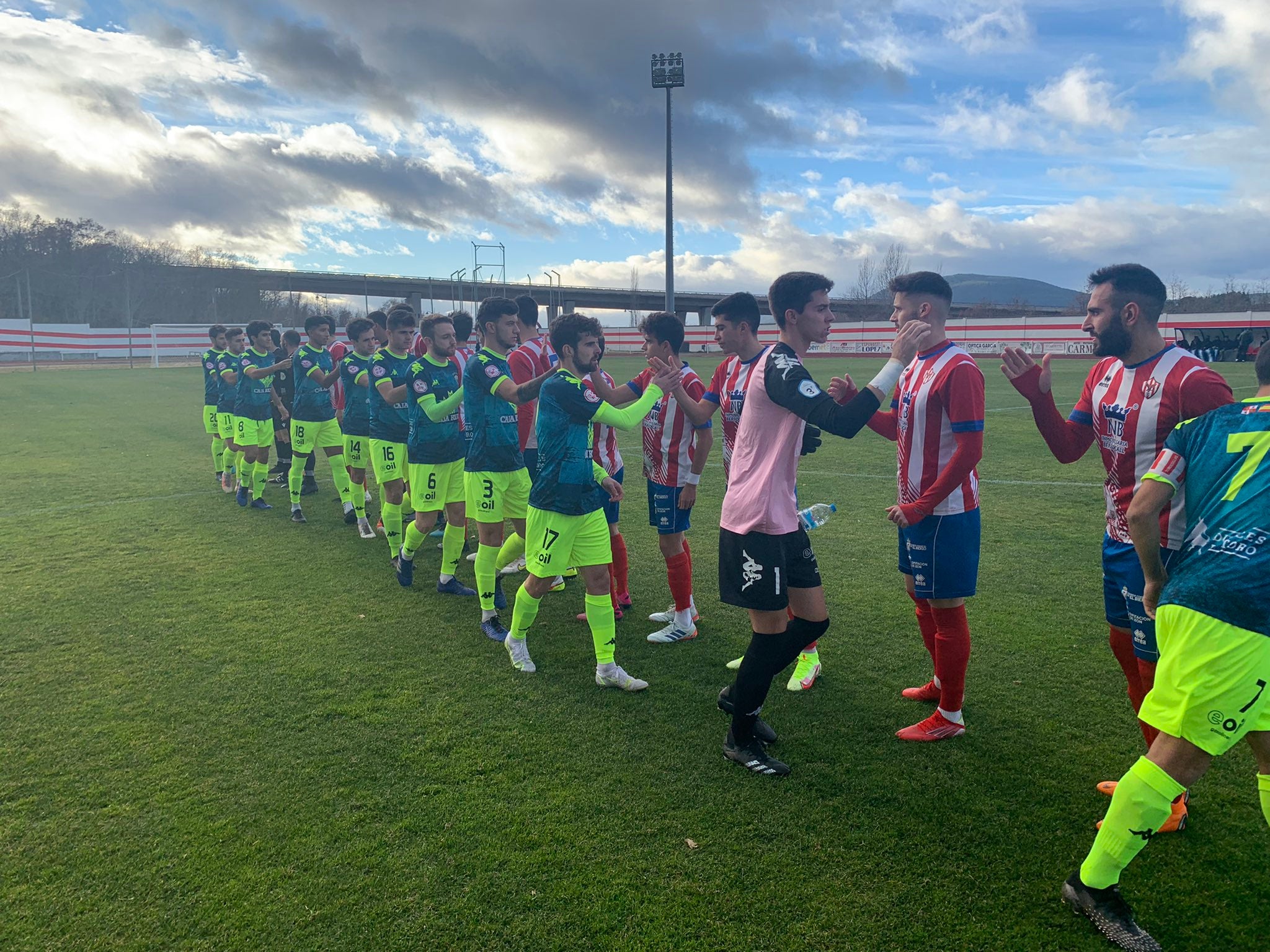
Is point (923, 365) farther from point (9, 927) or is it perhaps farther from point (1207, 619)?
point (9, 927)

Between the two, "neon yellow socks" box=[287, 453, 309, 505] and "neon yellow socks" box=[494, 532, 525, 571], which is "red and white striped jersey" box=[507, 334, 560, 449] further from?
"neon yellow socks" box=[287, 453, 309, 505]

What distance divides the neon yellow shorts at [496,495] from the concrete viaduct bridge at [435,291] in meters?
63.5

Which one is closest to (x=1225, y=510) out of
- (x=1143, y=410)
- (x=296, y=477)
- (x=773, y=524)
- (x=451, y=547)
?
(x=1143, y=410)

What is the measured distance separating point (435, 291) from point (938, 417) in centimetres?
8161

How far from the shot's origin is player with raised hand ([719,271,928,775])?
142 inches

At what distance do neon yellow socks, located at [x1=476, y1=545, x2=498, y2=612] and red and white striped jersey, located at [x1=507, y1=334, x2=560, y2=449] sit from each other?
3.26 feet

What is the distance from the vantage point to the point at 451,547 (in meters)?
6.74

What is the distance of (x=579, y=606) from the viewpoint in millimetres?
6355

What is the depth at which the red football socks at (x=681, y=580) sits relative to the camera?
18.3 feet

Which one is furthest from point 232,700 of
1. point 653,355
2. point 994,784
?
point 994,784

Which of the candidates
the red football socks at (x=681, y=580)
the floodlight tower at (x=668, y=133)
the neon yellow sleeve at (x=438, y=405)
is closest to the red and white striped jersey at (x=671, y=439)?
the red football socks at (x=681, y=580)

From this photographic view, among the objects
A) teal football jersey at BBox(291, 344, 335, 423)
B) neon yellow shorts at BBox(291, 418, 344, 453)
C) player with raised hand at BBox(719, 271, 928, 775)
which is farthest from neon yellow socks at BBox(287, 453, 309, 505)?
player with raised hand at BBox(719, 271, 928, 775)

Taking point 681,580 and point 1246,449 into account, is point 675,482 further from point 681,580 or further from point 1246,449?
point 1246,449

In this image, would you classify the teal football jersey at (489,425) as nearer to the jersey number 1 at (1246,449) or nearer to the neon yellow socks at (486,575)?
the neon yellow socks at (486,575)
